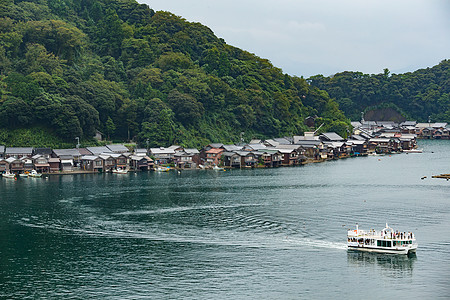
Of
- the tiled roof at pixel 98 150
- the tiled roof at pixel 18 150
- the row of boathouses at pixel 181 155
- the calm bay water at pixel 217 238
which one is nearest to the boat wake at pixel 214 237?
the calm bay water at pixel 217 238

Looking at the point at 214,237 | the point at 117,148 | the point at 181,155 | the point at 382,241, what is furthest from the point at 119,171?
the point at 382,241

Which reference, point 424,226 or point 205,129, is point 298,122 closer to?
point 205,129

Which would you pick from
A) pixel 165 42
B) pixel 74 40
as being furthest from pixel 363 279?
pixel 165 42

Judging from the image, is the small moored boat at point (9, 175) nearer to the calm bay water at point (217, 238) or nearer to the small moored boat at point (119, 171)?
the calm bay water at point (217, 238)

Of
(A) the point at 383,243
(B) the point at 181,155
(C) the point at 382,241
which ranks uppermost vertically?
(B) the point at 181,155

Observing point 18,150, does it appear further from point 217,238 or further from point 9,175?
point 217,238

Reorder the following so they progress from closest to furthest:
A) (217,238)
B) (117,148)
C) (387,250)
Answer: (387,250) → (217,238) → (117,148)
